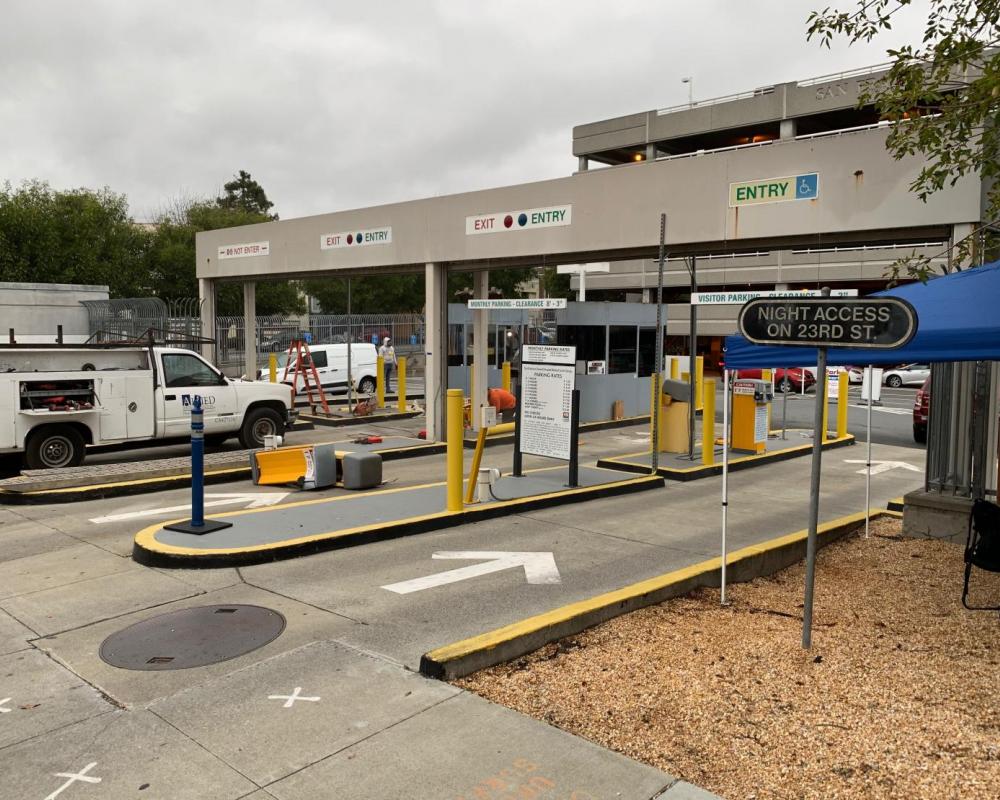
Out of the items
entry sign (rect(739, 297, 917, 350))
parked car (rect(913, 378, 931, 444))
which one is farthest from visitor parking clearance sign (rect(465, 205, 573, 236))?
parked car (rect(913, 378, 931, 444))

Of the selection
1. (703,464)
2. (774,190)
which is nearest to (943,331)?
(774,190)

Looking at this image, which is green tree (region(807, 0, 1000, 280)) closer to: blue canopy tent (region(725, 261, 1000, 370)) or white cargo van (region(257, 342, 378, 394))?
blue canopy tent (region(725, 261, 1000, 370))

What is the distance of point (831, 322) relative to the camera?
5117 mm

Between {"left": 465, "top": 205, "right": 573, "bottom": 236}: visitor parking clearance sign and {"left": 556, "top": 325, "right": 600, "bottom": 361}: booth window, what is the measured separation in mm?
4818

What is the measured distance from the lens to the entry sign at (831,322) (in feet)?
16.0

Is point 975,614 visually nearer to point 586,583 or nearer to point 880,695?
point 880,695

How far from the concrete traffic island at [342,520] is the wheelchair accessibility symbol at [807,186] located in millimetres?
4722

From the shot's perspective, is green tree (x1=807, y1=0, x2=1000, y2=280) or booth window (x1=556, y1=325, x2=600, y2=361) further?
booth window (x1=556, y1=325, x2=600, y2=361)

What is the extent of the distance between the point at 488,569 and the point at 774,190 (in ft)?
24.0

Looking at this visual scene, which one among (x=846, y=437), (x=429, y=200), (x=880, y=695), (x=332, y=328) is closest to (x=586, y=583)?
(x=880, y=695)

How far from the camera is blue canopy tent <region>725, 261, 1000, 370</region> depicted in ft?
18.3

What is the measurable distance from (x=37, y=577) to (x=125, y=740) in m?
3.83

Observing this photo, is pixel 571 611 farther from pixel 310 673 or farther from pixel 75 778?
pixel 75 778

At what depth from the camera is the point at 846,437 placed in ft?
59.9
